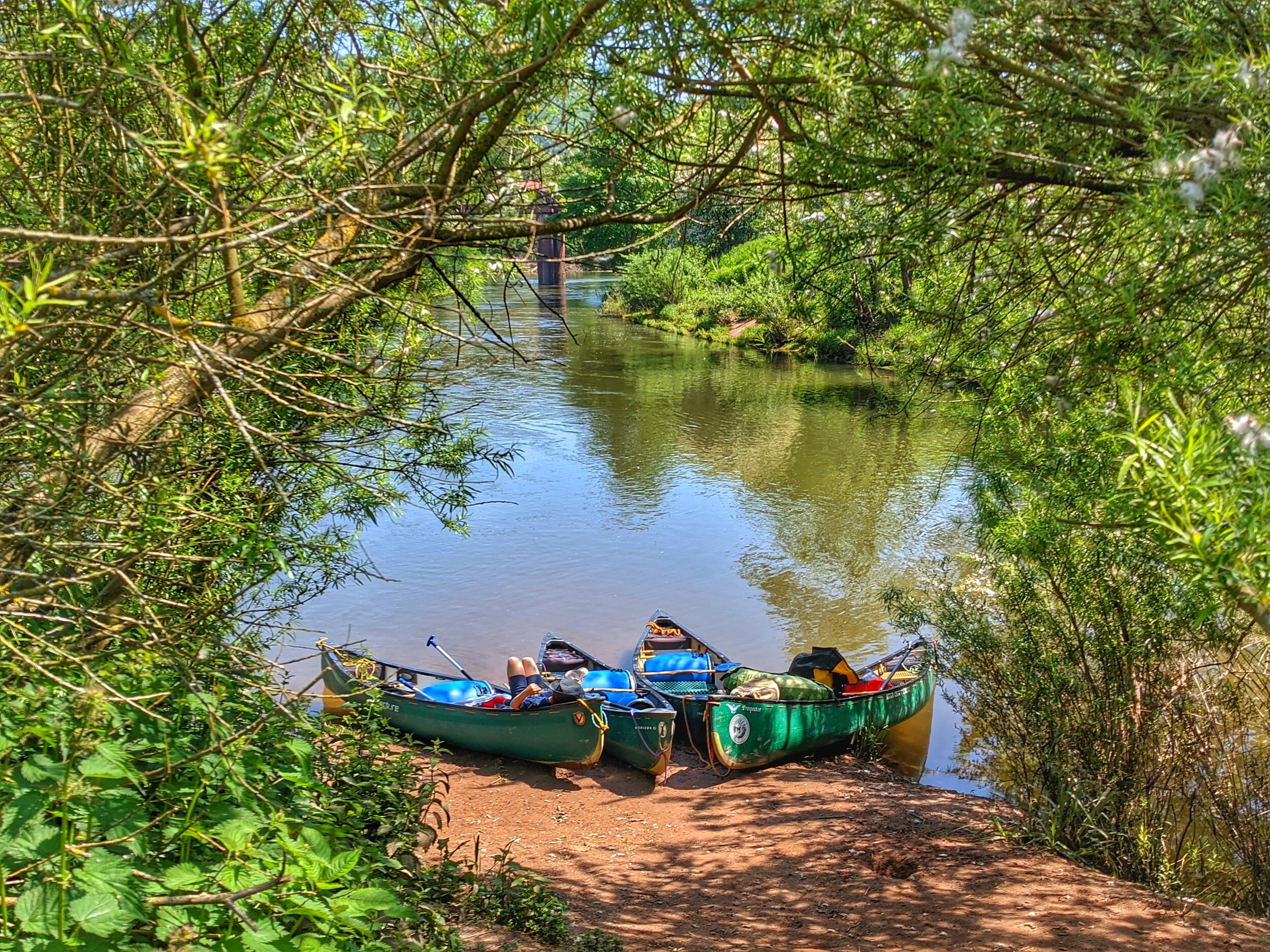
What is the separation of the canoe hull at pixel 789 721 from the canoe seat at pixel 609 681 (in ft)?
3.15

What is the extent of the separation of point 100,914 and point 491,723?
292 inches

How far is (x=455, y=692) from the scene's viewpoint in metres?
9.90

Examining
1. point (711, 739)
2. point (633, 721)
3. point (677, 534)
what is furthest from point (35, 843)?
point (677, 534)

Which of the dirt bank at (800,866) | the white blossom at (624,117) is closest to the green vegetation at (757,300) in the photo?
the white blossom at (624,117)

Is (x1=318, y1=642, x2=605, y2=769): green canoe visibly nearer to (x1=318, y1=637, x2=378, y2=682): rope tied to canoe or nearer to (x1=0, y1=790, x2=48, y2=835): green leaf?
(x1=318, y1=637, x2=378, y2=682): rope tied to canoe

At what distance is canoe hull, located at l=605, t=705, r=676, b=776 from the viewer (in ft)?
29.5

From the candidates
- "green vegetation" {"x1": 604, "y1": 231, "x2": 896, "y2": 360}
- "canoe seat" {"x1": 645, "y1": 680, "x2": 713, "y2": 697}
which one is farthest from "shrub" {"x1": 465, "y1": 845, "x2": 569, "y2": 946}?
"canoe seat" {"x1": 645, "y1": 680, "x2": 713, "y2": 697}

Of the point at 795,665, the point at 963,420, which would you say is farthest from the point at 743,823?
the point at 963,420

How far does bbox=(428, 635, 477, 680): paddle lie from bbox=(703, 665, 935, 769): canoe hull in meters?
3.01

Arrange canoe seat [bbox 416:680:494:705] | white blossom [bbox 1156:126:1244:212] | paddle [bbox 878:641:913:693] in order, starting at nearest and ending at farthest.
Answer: white blossom [bbox 1156:126:1244:212] → canoe seat [bbox 416:680:494:705] → paddle [bbox 878:641:913:693]

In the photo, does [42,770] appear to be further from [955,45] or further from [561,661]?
[561,661]

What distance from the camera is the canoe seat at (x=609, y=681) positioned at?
994 centimetres

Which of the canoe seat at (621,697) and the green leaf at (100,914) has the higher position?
the green leaf at (100,914)

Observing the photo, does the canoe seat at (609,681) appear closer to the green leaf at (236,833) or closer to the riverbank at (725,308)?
the green leaf at (236,833)
